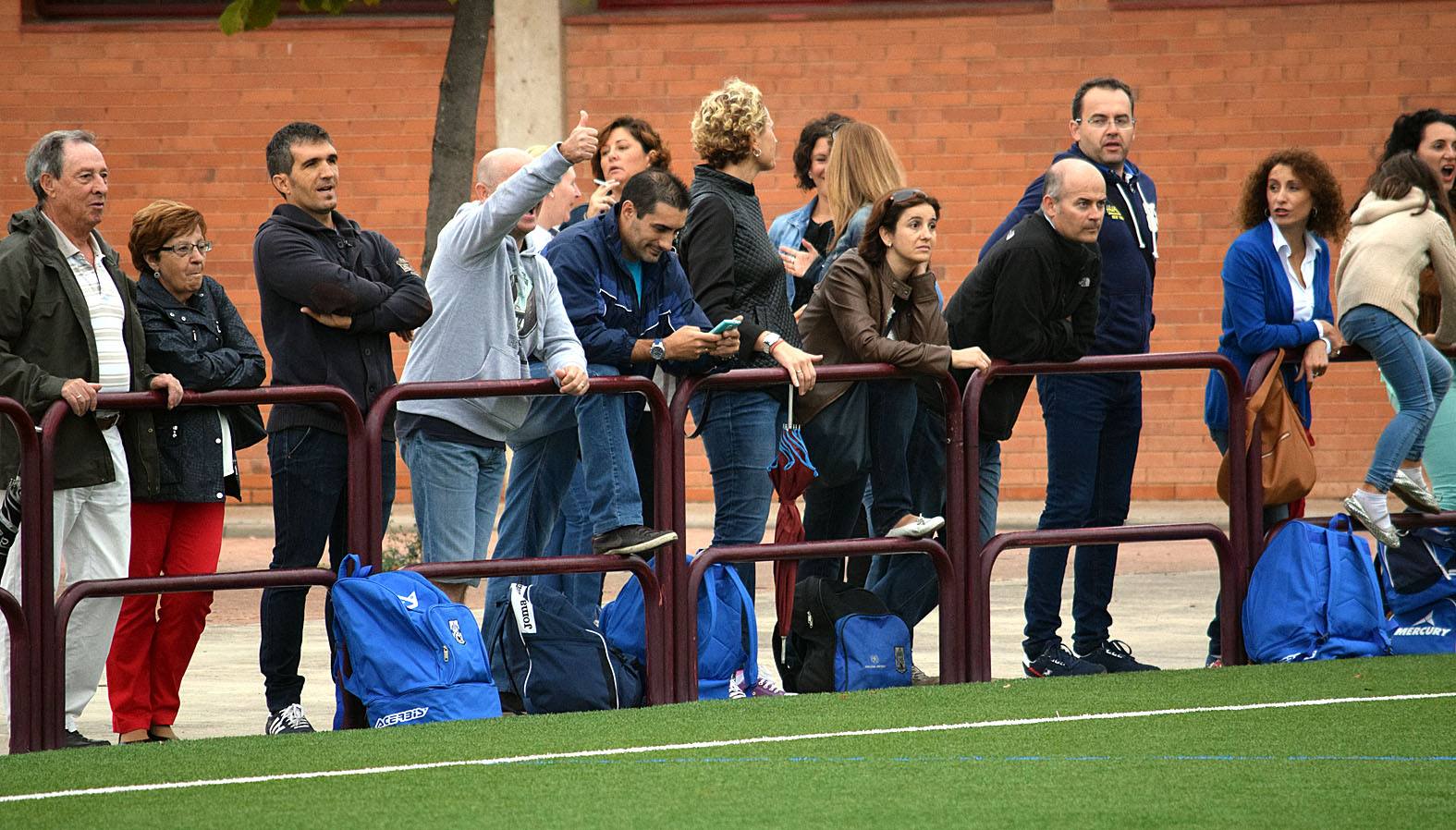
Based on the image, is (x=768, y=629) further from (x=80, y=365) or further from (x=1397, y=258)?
(x=80, y=365)

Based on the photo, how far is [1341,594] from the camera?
7.07 metres

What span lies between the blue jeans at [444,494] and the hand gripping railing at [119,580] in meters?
0.35

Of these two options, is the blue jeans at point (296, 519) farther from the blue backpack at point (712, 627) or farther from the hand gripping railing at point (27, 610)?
the blue backpack at point (712, 627)

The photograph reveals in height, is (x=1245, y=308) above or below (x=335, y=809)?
above

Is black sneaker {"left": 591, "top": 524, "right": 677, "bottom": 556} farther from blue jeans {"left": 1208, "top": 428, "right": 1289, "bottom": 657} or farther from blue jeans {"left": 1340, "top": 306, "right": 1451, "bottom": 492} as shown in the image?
blue jeans {"left": 1340, "top": 306, "right": 1451, "bottom": 492}

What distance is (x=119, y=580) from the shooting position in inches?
235

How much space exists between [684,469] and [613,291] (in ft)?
2.23

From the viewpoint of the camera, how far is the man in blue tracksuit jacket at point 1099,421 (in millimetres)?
7258

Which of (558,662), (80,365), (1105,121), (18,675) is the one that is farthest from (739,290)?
(18,675)

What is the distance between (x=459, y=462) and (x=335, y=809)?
6.01 feet

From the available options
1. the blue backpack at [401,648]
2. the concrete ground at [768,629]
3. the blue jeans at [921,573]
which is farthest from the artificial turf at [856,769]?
the concrete ground at [768,629]

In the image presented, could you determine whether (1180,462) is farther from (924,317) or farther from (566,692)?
(566,692)

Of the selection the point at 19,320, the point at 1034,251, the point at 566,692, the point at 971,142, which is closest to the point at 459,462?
the point at 566,692

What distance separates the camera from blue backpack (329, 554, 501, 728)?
239 inches
